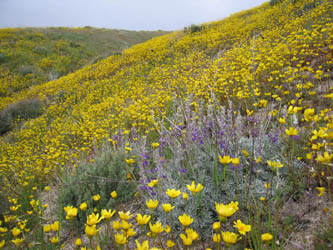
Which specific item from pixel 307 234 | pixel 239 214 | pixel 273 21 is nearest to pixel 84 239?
pixel 239 214

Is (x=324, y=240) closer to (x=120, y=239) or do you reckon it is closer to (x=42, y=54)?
(x=120, y=239)

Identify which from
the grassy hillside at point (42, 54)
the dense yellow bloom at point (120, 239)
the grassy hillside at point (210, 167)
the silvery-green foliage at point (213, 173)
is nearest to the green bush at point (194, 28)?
the grassy hillside at point (42, 54)

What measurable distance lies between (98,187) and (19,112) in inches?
364

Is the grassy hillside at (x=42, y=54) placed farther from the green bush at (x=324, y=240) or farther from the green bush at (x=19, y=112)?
the green bush at (x=324, y=240)

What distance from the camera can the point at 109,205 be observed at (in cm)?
262

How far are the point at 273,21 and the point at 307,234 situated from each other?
8.78 metres

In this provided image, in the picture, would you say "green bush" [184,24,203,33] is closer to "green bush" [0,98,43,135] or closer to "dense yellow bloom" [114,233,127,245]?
"green bush" [0,98,43,135]

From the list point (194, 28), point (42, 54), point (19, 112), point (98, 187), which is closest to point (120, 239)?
point (98, 187)

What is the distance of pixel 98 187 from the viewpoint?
2887 millimetres

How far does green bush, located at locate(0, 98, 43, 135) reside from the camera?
30.8 ft

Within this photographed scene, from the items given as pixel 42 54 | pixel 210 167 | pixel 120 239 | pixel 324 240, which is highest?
pixel 42 54

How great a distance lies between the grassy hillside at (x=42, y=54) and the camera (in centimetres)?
1533

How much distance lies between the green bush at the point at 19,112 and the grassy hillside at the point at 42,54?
446 cm

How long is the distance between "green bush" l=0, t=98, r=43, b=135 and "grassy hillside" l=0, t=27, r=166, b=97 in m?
4.46
